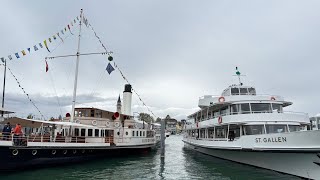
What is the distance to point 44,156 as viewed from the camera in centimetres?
1978

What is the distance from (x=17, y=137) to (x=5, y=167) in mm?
1989

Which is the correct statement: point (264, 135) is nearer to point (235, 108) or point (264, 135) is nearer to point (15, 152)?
point (235, 108)

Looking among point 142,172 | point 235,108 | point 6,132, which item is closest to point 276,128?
point 235,108

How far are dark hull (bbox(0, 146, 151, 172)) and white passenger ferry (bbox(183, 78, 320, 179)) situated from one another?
34.5 ft

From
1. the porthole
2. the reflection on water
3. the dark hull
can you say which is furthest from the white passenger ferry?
the porthole

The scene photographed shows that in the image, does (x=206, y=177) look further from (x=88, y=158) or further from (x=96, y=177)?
(x=88, y=158)

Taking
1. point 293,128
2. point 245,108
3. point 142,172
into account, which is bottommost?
point 142,172

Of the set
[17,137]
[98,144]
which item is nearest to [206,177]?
[98,144]

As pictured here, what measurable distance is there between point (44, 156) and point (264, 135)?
50.9ft

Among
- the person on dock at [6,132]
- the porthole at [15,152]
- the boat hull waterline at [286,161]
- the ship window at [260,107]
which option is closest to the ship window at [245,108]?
the ship window at [260,107]

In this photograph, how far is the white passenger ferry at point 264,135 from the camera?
49.8 feet

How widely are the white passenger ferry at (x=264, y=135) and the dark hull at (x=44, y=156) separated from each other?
10.5m

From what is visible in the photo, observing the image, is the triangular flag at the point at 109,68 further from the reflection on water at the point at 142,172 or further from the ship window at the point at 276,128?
the ship window at the point at 276,128

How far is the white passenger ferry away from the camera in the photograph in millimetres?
15188
